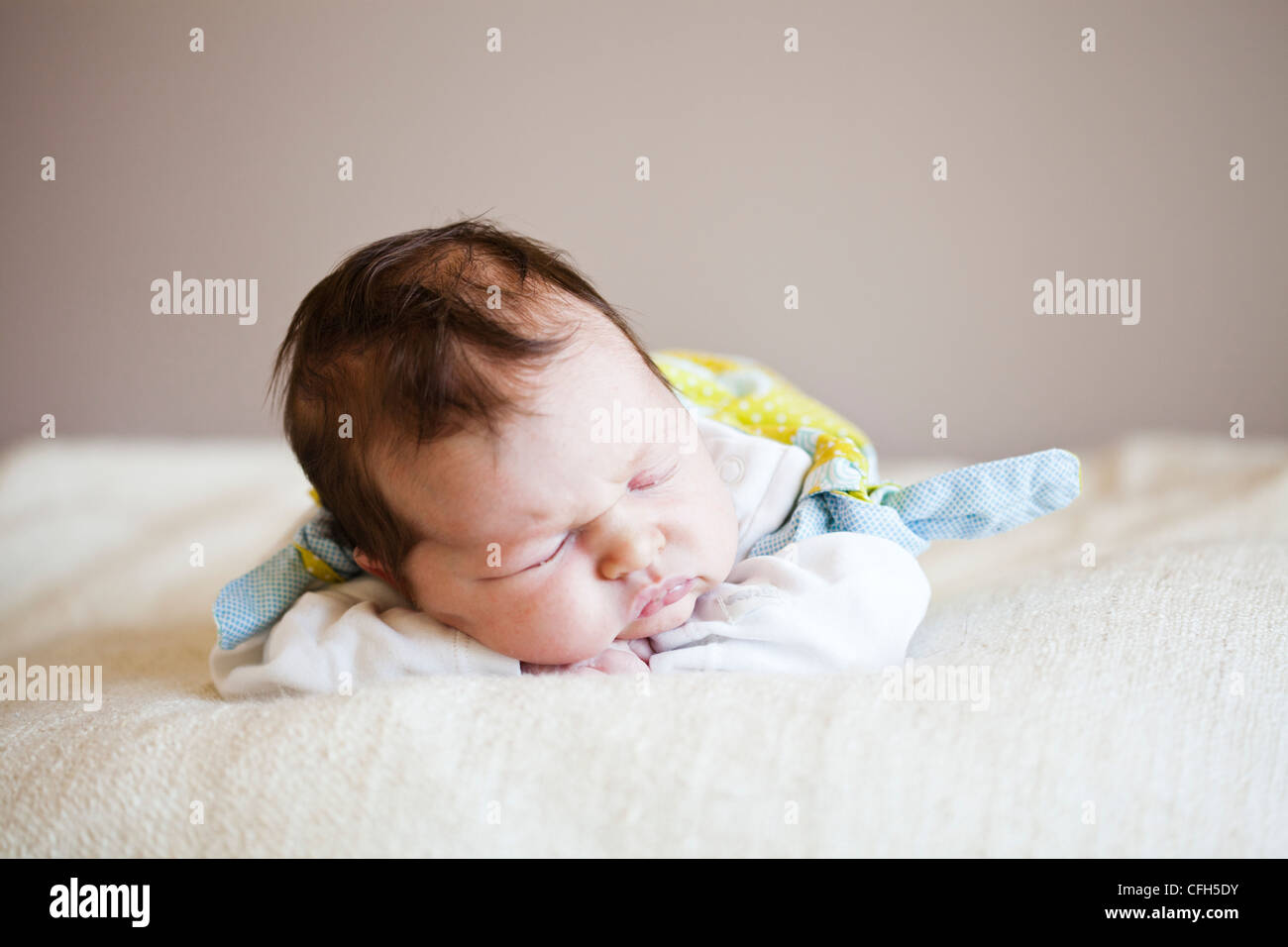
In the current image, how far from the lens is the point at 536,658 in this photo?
34.7 inches

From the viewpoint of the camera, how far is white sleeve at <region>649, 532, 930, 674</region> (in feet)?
2.89

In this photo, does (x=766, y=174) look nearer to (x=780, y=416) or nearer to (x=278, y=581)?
(x=780, y=416)

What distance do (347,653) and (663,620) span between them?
30 centimetres

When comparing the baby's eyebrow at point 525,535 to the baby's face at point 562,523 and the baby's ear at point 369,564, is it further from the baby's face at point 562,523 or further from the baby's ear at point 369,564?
the baby's ear at point 369,564

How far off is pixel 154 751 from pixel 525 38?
1.69 meters

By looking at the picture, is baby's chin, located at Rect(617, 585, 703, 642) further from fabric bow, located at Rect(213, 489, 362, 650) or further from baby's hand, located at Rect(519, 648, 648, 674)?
fabric bow, located at Rect(213, 489, 362, 650)

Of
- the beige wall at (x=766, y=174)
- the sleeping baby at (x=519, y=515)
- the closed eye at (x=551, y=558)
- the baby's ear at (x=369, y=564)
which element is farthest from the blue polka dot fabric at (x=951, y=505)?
the beige wall at (x=766, y=174)

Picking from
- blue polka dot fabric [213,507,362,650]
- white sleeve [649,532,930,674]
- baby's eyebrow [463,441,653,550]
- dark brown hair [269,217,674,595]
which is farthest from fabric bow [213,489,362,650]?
white sleeve [649,532,930,674]

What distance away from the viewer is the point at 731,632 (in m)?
0.89

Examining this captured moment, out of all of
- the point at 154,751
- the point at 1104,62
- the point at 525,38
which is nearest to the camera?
the point at 154,751

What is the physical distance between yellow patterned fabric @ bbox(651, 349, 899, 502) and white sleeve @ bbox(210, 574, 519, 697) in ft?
1.29
